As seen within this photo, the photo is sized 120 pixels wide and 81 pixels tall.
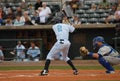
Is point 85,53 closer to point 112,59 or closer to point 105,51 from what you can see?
point 105,51

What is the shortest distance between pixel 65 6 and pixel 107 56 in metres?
10.6

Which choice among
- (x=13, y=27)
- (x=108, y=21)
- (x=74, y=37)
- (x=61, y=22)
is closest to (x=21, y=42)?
(x=13, y=27)

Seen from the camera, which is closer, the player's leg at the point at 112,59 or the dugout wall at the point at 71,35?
the player's leg at the point at 112,59

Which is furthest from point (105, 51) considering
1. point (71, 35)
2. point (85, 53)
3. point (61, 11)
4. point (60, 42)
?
point (71, 35)

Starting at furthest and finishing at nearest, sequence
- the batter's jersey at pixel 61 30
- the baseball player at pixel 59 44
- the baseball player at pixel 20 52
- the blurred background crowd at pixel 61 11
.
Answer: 1. the blurred background crowd at pixel 61 11
2. the baseball player at pixel 20 52
3. the batter's jersey at pixel 61 30
4. the baseball player at pixel 59 44

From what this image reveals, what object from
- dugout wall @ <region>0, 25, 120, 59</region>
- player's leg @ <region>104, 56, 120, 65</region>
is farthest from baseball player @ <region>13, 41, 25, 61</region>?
player's leg @ <region>104, 56, 120, 65</region>

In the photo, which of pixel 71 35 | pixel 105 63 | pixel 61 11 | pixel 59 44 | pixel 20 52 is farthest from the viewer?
pixel 71 35

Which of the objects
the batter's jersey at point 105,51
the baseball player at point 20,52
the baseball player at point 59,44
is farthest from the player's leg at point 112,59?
the baseball player at point 20,52

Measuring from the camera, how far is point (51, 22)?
20.9 metres

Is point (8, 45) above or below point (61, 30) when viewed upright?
below

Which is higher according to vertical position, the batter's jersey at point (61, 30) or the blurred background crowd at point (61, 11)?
the batter's jersey at point (61, 30)

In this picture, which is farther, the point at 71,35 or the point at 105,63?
the point at 71,35

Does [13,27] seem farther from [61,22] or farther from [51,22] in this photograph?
[61,22]

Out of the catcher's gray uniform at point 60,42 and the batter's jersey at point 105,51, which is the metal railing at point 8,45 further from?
the batter's jersey at point 105,51
